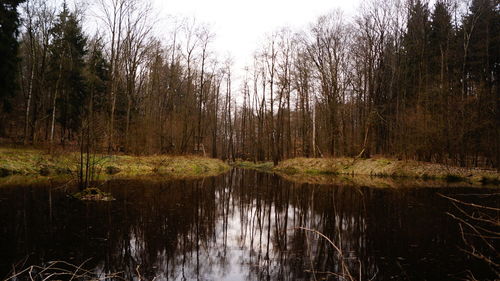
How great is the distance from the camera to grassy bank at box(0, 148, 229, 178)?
1844 cm

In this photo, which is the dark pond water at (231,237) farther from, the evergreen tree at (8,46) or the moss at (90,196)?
the evergreen tree at (8,46)

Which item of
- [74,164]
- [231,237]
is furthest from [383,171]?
[74,164]

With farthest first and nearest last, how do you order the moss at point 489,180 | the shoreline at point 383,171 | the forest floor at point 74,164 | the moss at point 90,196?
1. the shoreline at point 383,171
2. the moss at point 489,180
3. the forest floor at point 74,164
4. the moss at point 90,196

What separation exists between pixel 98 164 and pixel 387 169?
21522mm

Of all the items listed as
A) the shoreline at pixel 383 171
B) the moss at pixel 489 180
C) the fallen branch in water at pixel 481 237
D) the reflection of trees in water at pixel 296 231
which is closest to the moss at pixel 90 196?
the reflection of trees in water at pixel 296 231

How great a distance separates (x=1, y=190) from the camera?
12445mm

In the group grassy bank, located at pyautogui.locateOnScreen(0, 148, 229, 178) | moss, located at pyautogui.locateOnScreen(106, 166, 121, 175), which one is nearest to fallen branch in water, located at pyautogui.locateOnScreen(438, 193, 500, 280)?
grassy bank, located at pyautogui.locateOnScreen(0, 148, 229, 178)

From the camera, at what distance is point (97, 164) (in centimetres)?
2020

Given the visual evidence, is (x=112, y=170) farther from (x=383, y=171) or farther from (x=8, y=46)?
(x=383, y=171)

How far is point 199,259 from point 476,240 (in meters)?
6.80

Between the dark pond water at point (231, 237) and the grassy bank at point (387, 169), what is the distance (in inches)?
410

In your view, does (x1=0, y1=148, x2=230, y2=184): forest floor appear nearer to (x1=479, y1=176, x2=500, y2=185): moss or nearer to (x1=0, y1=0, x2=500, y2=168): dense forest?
(x1=0, y1=0, x2=500, y2=168): dense forest

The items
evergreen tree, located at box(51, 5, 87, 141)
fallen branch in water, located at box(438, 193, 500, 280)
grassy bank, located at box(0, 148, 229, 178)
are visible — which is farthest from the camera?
evergreen tree, located at box(51, 5, 87, 141)

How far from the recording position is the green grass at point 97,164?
18.4 metres
